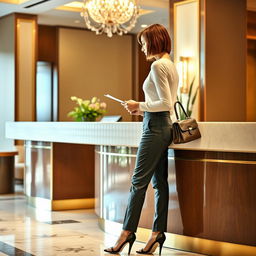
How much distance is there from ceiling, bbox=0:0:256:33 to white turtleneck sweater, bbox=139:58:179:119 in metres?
5.94

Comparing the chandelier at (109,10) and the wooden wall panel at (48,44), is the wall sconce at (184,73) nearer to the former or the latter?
the chandelier at (109,10)

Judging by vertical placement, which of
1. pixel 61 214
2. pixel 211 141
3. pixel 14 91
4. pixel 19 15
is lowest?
pixel 61 214

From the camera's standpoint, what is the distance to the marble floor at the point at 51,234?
475 centimetres

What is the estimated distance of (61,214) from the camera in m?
6.98

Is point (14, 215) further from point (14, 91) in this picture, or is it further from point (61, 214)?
point (14, 91)

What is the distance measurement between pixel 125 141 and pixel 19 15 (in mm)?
6834

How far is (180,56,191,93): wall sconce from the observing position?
8789mm

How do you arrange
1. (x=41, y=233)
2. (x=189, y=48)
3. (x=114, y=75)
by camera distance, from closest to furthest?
(x=41, y=233)
(x=189, y=48)
(x=114, y=75)

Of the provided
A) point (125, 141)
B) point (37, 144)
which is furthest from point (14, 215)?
point (125, 141)

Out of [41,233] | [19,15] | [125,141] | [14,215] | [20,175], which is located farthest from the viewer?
[19,15]

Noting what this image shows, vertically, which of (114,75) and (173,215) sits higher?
(114,75)

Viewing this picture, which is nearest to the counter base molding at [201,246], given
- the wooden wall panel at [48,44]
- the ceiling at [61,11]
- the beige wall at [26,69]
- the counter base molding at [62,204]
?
the counter base molding at [62,204]

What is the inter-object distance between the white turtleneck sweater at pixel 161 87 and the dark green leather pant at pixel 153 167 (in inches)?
3.9

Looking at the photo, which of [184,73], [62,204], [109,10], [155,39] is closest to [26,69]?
[109,10]
